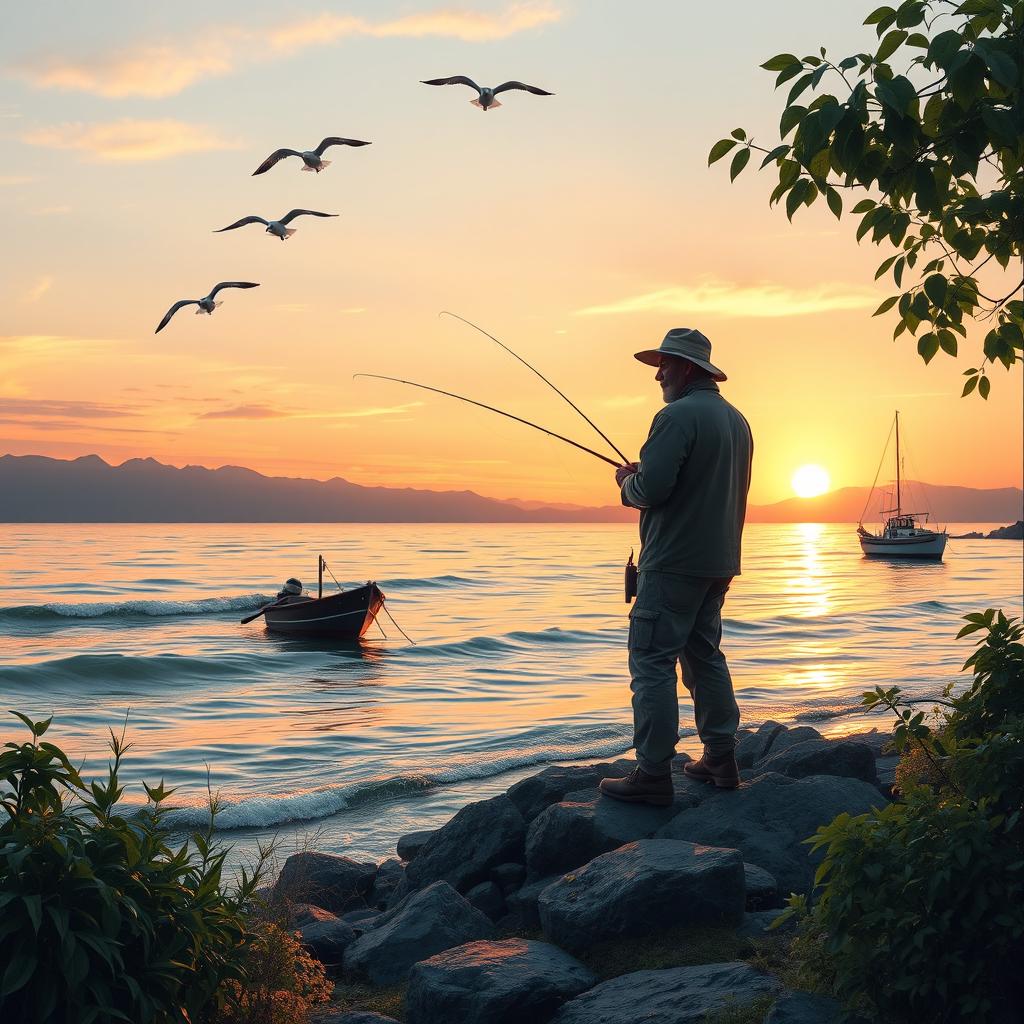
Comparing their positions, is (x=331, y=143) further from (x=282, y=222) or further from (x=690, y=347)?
(x=690, y=347)

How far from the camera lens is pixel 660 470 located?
5.52m

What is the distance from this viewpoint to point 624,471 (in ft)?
19.9

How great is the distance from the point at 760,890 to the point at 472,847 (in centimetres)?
188

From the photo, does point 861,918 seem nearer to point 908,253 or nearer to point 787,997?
point 787,997

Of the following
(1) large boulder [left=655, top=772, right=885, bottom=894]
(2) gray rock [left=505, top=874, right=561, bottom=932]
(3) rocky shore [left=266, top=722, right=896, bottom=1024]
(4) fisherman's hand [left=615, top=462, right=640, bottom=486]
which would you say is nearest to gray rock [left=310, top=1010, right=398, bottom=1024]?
(3) rocky shore [left=266, top=722, right=896, bottom=1024]

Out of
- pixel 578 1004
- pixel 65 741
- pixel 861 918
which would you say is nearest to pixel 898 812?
pixel 861 918

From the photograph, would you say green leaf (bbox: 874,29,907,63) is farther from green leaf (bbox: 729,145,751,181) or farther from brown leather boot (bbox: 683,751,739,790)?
brown leather boot (bbox: 683,751,739,790)

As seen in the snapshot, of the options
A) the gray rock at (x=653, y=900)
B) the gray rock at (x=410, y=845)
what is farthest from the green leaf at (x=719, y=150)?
the gray rock at (x=410, y=845)

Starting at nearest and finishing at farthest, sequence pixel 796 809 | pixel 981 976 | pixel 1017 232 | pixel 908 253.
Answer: pixel 981 976, pixel 1017 232, pixel 908 253, pixel 796 809

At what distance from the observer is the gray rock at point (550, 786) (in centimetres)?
705

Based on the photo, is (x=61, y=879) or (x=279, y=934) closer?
(x=61, y=879)

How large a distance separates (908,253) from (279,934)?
373 cm

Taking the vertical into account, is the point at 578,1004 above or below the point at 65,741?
above

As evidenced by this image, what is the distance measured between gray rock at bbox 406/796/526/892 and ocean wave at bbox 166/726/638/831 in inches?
158
